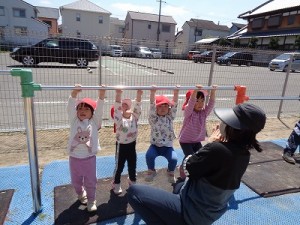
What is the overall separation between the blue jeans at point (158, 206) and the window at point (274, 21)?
129ft

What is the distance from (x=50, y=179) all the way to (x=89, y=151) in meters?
1.12

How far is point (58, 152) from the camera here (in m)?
4.23

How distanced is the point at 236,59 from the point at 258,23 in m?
37.2

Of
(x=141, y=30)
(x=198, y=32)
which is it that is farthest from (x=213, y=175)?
(x=198, y=32)

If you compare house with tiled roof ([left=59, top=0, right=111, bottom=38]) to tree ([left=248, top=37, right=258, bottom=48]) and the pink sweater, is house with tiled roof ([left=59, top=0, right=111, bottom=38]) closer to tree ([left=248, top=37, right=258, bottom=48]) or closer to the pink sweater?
tree ([left=248, top=37, right=258, bottom=48])

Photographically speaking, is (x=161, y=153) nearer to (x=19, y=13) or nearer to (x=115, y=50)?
(x=115, y=50)

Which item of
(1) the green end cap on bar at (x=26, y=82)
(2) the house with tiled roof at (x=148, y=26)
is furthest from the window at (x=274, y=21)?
(1) the green end cap on bar at (x=26, y=82)

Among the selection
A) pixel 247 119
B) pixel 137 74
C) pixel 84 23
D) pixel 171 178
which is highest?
pixel 84 23

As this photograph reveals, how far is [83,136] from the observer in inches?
102

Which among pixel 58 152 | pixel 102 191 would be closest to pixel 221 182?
pixel 102 191

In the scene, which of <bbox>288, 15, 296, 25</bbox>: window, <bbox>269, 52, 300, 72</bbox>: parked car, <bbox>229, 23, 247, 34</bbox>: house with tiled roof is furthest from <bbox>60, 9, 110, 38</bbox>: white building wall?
<bbox>269, 52, 300, 72</bbox>: parked car

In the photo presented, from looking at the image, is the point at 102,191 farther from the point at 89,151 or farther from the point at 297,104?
the point at 297,104

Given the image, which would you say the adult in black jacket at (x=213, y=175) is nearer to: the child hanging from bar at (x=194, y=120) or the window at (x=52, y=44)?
the child hanging from bar at (x=194, y=120)

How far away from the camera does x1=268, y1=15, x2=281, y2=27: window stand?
116 feet
